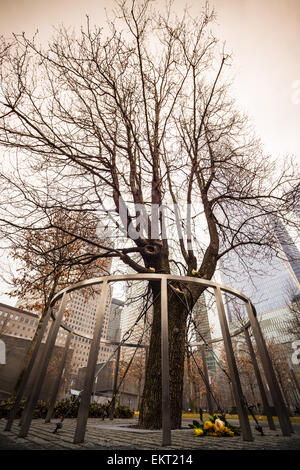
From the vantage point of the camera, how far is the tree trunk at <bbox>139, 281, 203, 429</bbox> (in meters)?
3.31

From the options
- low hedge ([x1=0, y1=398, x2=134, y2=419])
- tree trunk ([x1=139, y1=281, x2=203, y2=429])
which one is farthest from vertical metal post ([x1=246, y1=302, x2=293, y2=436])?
low hedge ([x1=0, y1=398, x2=134, y2=419])

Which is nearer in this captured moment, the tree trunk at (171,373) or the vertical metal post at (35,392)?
the vertical metal post at (35,392)

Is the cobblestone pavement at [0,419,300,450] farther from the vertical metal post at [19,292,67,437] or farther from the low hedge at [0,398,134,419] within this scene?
the low hedge at [0,398,134,419]

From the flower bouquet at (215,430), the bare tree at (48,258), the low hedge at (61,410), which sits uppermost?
the bare tree at (48,258)

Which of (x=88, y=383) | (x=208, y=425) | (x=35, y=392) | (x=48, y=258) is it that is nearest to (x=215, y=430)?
(x=208, y=425)

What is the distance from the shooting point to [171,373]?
3.55m

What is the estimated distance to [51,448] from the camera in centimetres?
152

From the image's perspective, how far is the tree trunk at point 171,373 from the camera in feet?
10.8

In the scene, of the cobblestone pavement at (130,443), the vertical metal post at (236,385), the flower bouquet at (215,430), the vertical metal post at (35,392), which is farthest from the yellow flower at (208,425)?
the vertical metal post at (35,392)

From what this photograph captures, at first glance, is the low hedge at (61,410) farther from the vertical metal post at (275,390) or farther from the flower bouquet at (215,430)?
the vertical metal post at (275,390)

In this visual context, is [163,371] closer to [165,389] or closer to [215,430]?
[165,389]
